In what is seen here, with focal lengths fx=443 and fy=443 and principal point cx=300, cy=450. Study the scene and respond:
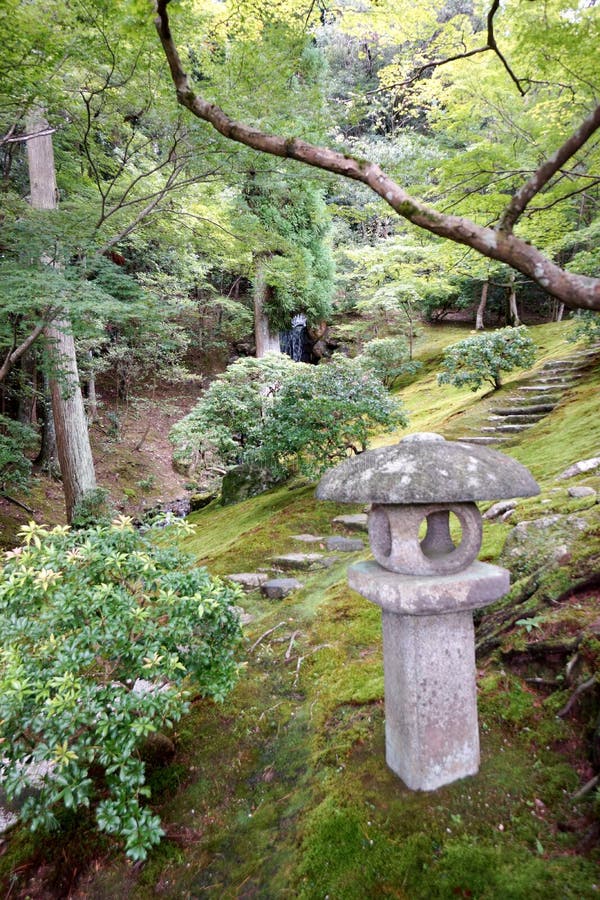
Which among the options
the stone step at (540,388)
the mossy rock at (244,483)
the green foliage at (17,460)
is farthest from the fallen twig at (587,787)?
the green foliage at (17,460)

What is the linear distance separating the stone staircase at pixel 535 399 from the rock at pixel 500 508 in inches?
137

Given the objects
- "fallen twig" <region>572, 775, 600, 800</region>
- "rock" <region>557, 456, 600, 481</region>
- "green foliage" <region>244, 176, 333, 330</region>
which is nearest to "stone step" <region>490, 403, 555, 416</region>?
"rock" <region>557, 456, 600, 481</region>

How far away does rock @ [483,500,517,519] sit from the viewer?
479cm

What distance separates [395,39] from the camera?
18.1ft

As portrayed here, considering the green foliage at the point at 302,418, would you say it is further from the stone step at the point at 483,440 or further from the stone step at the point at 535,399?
the stone step at the point at 535,399

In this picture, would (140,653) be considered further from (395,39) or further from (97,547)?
(395,39)

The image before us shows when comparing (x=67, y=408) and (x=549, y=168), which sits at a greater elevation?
(x=549, y=168)

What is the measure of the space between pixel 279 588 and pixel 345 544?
1.36 meters

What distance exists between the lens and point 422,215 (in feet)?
7.62

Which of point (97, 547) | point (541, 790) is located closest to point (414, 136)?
point (97, 547)

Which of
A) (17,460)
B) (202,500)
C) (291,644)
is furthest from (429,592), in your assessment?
(202,500)

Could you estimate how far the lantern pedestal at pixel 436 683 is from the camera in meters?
2.08

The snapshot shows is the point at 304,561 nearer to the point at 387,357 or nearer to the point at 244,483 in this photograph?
the point at 244,483

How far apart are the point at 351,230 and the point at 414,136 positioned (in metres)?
18.9
